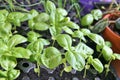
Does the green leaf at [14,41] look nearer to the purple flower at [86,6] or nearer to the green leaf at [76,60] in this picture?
the green leaf at [76,60]

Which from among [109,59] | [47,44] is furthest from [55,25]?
[109,59]

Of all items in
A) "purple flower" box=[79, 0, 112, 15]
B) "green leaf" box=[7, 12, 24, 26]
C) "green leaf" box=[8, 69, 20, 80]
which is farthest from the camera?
"purple flower" box=[79, 0, 112, 15]

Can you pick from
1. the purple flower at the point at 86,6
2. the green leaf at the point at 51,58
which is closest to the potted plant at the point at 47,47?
the green leaf at the point at 51,58

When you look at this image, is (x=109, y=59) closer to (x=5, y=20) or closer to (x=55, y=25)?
(x=55, y=25)

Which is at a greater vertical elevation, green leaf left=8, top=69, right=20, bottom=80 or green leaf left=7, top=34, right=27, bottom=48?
green leaf left=7, top=34, right=27, bottom=48

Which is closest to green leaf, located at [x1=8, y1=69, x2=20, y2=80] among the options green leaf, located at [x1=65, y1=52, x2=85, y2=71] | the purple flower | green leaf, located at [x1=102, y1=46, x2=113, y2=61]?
green leaf, located at [x1=65, y1=52, x2=85, y2=71]

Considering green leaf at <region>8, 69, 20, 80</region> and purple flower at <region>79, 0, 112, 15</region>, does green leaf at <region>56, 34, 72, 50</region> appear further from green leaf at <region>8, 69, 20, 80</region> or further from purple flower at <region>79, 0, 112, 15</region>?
purple flower at <region>79, 0, 112, 15</region>

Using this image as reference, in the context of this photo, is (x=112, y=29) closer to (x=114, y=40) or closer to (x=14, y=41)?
(x=114, y=40)
